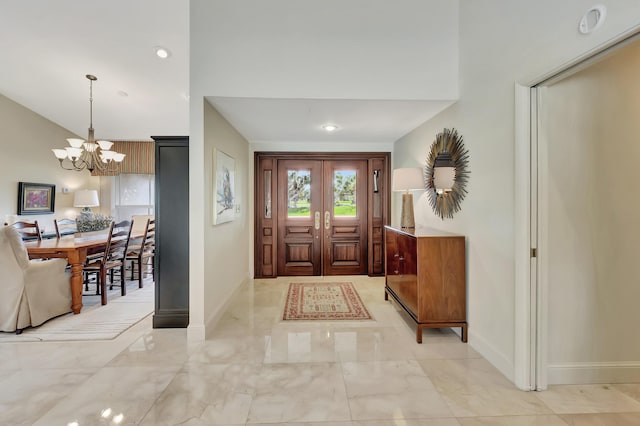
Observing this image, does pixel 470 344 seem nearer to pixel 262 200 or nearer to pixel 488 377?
pixel 488 377

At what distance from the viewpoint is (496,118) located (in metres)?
2.26

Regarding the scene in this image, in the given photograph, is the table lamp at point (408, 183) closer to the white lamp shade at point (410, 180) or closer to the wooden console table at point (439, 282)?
the white lamp shade at point (410, 180)

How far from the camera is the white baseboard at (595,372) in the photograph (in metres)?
2.05

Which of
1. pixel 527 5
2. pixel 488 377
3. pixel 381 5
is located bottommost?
pixel 488 377

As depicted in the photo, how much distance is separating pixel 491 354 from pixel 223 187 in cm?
Answer: 299

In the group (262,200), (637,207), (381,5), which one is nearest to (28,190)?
(262,200)

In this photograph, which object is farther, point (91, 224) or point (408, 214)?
point (91, 224)

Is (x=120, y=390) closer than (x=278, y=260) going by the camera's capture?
Yes

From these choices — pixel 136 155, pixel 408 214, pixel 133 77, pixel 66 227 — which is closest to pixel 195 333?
pixel 408 214

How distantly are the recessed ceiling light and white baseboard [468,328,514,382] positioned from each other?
4.70 meters

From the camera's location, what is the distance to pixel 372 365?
2303mm

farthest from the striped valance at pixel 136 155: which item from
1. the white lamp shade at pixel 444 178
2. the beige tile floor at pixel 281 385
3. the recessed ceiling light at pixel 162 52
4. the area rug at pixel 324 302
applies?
the white lamp shade at pixel 444 178

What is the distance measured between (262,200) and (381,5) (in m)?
3.19

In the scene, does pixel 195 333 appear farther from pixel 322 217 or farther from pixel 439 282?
pixel 322 217
